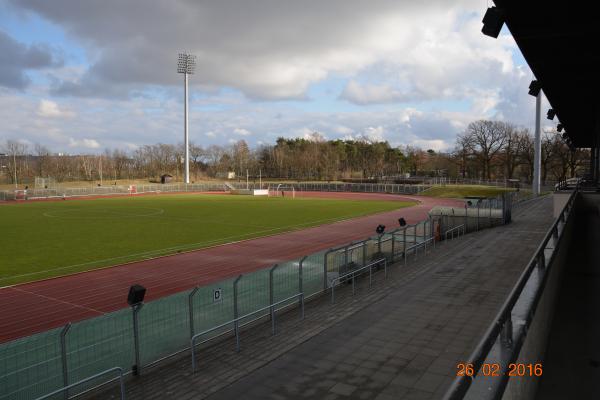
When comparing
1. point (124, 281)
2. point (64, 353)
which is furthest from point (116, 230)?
point (64, 353)

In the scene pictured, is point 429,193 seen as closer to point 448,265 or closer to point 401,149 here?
point 448,265

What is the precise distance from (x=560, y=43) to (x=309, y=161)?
119m

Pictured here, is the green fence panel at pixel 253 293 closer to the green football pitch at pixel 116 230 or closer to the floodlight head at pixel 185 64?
the green football pitch at pixel 116 230

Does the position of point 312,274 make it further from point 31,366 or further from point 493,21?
point 493,21

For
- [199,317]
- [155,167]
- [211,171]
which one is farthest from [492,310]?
[211,171]

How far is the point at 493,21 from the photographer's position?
9.85 m

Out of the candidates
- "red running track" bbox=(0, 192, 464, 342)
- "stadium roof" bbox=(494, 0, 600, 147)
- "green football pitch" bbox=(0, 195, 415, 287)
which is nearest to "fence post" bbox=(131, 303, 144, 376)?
"red running track" bbox=(0, 192, 464, 342)

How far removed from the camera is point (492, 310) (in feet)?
38.8

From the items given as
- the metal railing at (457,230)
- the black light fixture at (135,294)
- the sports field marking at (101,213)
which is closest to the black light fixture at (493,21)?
the black light fixture at (135,294)

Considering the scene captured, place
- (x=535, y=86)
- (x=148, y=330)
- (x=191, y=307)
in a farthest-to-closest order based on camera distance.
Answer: (x=535, y=86), (x=191, y=307), (x=148, y=330)

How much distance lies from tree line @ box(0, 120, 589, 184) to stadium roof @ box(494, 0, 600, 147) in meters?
76.6

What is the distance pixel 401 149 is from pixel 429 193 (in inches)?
3078

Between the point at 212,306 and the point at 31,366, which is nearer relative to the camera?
the point at 31,366

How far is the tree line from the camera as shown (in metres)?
96.0
